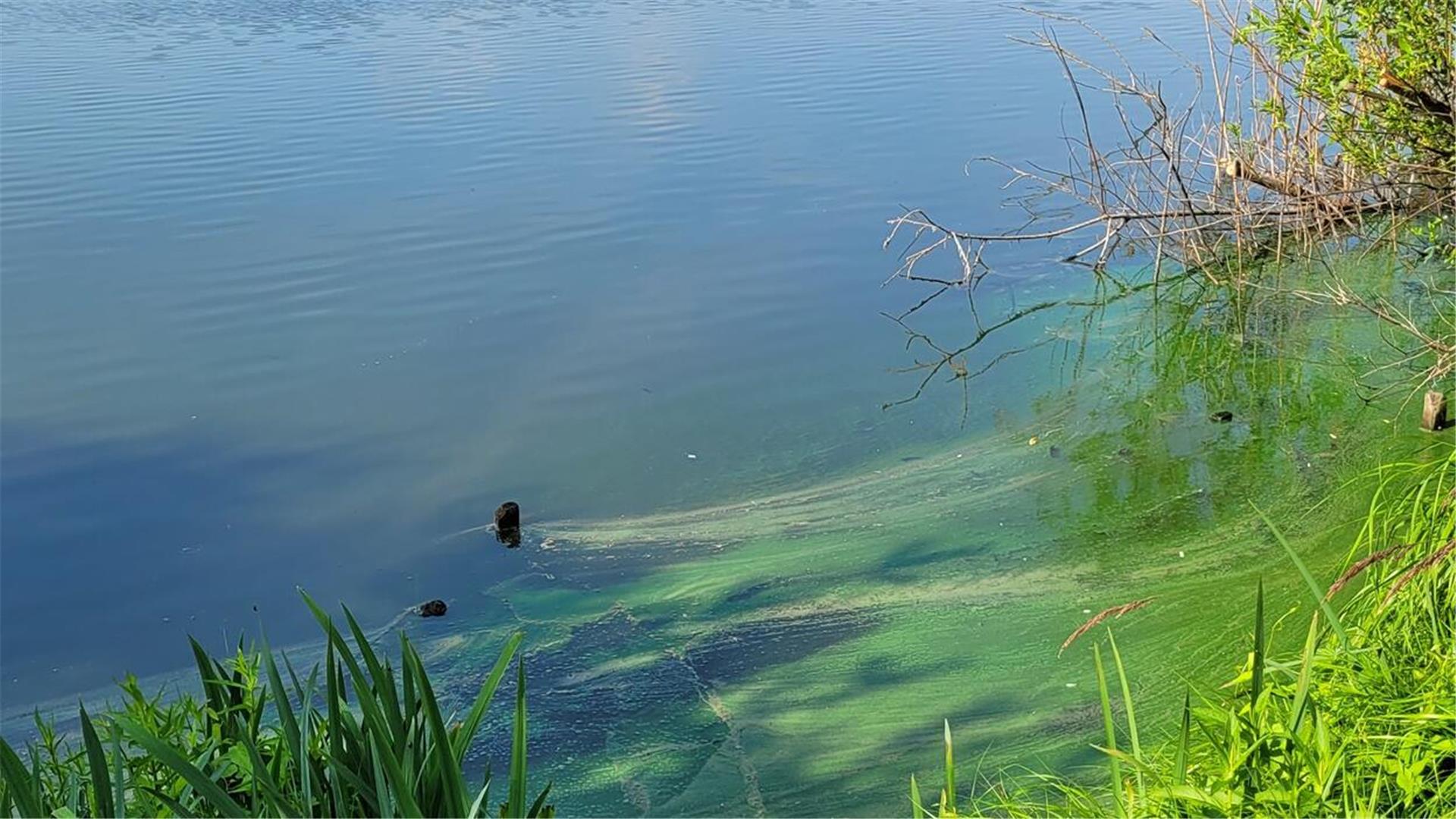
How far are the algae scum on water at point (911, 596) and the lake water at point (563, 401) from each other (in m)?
0.01

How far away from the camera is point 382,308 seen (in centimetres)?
604

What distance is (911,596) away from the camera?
3824mm

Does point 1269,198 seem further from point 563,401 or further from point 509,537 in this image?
point 509,537

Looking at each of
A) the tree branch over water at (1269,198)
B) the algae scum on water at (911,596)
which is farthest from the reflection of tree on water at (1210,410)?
the tree branch over water at (1269,198)

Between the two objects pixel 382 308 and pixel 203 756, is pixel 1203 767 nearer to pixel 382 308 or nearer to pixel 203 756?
pixel 203 756

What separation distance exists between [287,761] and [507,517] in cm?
233

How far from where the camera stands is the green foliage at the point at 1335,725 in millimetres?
1894

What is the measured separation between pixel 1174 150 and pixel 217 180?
4.78 meters

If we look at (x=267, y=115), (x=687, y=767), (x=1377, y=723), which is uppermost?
(x=267, y=115)

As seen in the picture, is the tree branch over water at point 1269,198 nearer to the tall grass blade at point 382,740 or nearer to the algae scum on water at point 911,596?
the algae scum on water at point 911,596

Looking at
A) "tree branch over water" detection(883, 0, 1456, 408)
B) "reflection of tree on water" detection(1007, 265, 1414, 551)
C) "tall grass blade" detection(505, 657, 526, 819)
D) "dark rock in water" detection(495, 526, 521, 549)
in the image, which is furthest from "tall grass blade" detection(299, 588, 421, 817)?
"tree branch over water" detection(883, 0, 1456, 408)

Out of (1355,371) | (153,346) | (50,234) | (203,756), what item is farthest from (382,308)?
(203,756)

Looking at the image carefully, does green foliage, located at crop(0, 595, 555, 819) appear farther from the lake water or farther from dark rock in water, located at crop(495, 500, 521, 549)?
dark rock in water, located at crop(495, 500, 521, 549)

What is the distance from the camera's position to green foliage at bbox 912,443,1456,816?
1.89 meters
